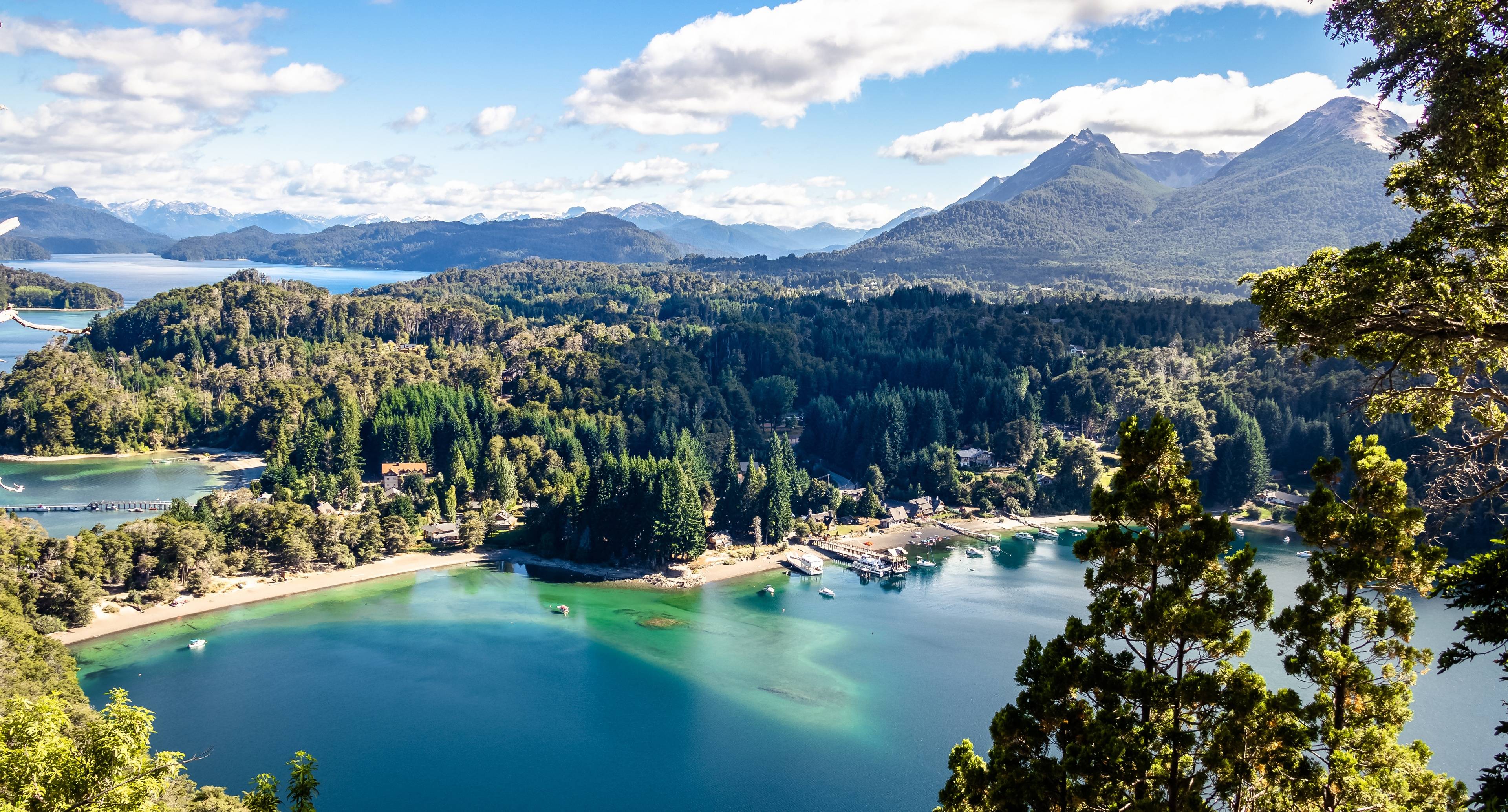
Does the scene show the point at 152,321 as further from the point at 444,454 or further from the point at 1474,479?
the point at 1474,479

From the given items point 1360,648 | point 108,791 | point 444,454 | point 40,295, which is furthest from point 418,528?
point 40,295

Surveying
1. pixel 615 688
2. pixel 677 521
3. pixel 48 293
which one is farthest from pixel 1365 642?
pixel 48 293

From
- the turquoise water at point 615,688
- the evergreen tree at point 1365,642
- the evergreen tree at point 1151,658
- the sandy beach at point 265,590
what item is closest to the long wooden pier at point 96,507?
the sandy beach at point 265,590

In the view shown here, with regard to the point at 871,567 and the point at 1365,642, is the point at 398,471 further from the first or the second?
the point at 1365,642

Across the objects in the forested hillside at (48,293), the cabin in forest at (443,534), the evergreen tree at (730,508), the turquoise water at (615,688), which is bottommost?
the turquoise water at (615,688)

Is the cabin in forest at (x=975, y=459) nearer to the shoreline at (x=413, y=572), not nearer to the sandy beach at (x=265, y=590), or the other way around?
the shoreline at (x=413, y=572)
